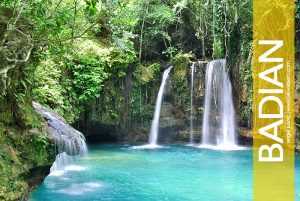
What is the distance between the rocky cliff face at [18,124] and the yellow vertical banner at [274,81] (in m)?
6.48

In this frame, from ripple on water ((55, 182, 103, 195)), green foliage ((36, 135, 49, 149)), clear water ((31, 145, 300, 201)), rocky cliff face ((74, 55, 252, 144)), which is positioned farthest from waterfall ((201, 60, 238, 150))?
green foliage ((36, 135, 49, 149))

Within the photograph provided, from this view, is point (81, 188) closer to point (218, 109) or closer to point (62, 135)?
point (62, 135)

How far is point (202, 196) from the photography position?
8.18 m

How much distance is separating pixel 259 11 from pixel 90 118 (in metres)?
7.28

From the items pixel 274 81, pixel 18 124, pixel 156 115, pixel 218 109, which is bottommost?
pixel 18 124

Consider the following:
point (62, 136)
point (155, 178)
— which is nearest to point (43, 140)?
point (62, 136)

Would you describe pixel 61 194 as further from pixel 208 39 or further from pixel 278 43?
pixel 208 39

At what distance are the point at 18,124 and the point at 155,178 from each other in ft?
15.9

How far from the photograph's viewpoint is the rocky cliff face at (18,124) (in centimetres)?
498

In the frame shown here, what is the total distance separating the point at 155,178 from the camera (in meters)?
9.80

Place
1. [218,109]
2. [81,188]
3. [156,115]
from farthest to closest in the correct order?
[156,115], [218,109], [81,188]

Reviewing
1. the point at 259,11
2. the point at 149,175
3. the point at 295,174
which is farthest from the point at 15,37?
the point at 259,11

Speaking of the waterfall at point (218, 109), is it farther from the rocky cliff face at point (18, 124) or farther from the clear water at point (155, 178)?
the rocky cliff face at point (18, 124)

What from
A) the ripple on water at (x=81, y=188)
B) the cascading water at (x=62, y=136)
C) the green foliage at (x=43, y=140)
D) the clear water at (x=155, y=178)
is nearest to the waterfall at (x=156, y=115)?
the clear water at (x=155, y=178)
